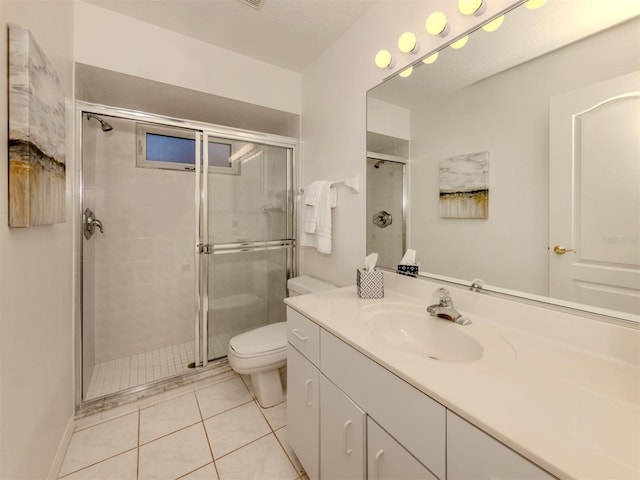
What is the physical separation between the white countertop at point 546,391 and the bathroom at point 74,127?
0.93 metres

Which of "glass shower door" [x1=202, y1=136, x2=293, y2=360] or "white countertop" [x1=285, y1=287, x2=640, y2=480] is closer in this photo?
"white countertop" [x1=285, y1=287, x2=640, y2=480]

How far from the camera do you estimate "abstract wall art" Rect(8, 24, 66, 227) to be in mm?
780

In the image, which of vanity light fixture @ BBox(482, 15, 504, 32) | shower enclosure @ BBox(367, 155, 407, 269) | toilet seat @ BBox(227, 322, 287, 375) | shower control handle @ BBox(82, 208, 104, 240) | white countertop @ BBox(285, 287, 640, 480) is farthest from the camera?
shower control handle @ BBox(82, 208, 104, 240)

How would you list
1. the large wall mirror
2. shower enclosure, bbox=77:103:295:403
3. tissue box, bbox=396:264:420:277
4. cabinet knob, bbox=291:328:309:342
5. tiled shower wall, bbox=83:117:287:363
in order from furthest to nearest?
tiled shower wall, bbox=83:117:287:363 < shower enclosure, bbox=77:103:295:403 < tissue box, bbox=396:264:420:277 < cabinet knob, bbox=291:328:309:342 < the large wall mirror

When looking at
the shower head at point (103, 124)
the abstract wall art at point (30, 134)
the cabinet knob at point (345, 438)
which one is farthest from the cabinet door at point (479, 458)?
the shower head at point (103, 124)

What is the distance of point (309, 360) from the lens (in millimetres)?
1104

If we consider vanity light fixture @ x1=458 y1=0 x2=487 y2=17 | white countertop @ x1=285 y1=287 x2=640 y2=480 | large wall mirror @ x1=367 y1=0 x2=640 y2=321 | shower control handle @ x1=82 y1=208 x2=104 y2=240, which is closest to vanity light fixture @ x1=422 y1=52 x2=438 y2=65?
large wall mirror @ x1=367 y1=0 x2=640 y2=321

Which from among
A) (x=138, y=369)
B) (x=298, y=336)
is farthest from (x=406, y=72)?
(x=138, y=369)

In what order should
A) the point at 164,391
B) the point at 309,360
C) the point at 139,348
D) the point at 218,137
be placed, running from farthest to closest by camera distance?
the point at 139,348 < the point at 218,137 < the point at 164,391 < the point at 309,360

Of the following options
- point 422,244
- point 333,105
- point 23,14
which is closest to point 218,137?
point 333,105

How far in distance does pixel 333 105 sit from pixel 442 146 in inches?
36.8

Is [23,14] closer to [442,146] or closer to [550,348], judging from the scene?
[442,146]

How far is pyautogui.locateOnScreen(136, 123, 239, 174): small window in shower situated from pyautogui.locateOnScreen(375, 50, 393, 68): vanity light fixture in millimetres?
1223

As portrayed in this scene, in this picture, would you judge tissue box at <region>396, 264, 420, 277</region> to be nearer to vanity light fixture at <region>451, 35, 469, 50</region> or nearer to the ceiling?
vanity light fixture at <region>451, 35, 469, 50</region>
